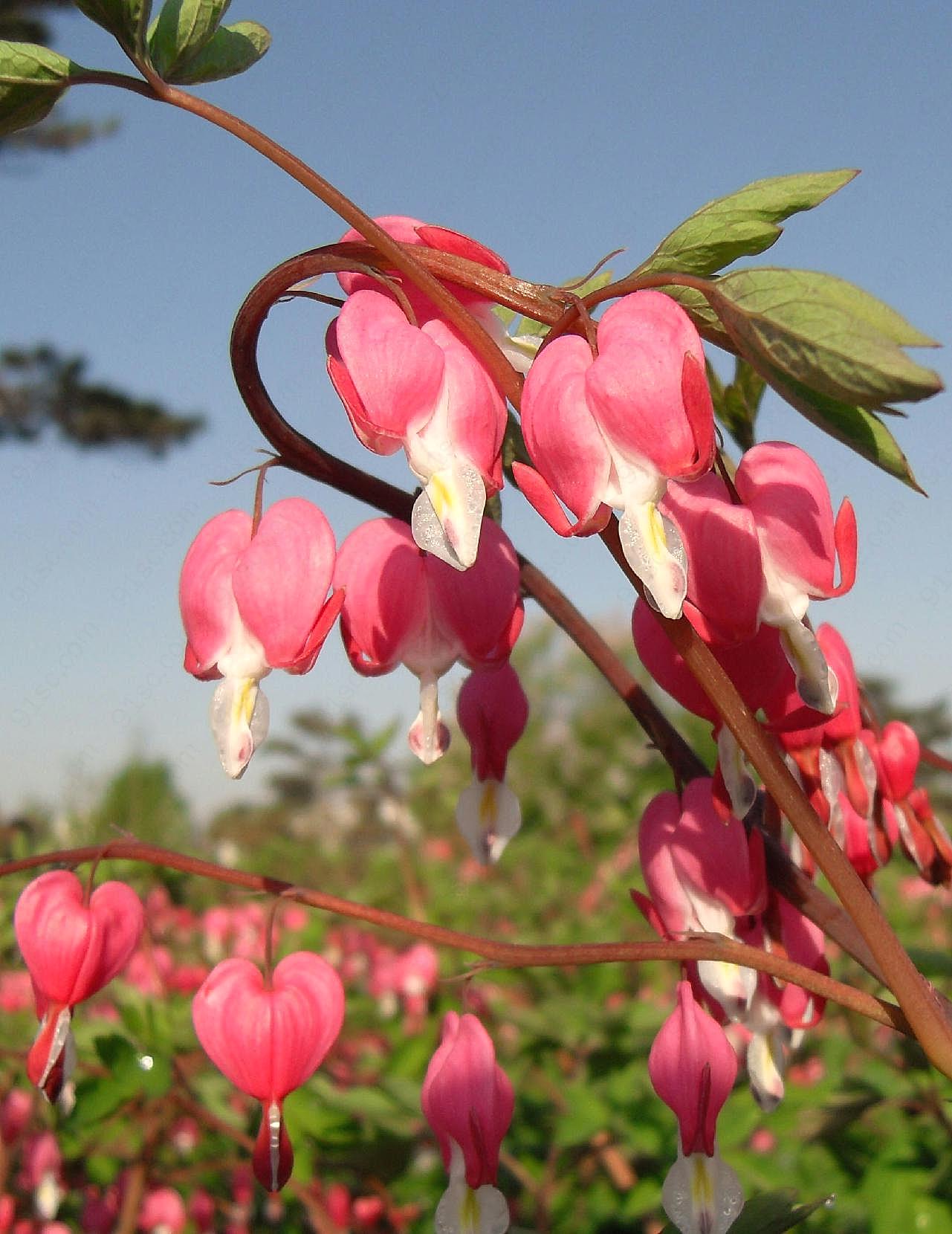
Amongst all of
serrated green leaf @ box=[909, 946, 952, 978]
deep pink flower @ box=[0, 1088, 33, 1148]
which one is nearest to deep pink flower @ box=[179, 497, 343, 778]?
serrated green leaf @ box=[909, 946, 952, 978]

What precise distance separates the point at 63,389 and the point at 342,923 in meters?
7.27

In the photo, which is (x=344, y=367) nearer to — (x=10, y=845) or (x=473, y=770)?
(x=473, y=770)

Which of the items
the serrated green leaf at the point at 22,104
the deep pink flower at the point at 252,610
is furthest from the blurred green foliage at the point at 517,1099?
the serrated green leaf at the point at 22,104

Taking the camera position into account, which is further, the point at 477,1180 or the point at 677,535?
the point at 477,1180

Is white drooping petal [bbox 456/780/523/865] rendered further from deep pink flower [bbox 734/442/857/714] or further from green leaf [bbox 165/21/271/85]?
green leaf [bbox 165/21/271/85]

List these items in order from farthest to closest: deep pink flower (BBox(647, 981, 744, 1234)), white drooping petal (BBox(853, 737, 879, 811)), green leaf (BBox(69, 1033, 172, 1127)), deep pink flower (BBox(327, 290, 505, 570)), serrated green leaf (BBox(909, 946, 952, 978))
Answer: green leaf (BBox(69, 1033, 172, 1127)) < serrated green leaf (BBox(909, 946, 952, 978)) < white drooping petal (BBox(853, 737, 879, 811)) < deep pink flower (BBox(647, 981, 744, 1234)) < deep pink flower (BBox(327, 290, 505, 570))

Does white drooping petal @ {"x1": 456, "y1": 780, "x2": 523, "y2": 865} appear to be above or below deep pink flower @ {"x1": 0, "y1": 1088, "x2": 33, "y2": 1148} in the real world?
above

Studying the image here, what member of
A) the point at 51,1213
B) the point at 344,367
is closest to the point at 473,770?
the point at 344,367

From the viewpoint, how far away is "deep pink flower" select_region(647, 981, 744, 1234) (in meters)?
0.61

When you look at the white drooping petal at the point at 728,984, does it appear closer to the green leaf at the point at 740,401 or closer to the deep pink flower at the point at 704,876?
the deep pink flower at the point at 704,876

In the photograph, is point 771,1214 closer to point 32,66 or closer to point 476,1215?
point 476,1215

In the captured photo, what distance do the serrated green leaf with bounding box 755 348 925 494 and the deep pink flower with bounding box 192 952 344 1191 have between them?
47cm

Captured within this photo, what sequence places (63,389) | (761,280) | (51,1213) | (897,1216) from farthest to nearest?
1. (63,389)
2. (51,1213)
3. (897,1216)
4. (761,280)

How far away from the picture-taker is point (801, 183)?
1.72 ft
